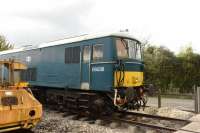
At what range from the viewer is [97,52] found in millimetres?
12531

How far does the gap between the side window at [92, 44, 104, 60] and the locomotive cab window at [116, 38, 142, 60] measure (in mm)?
672

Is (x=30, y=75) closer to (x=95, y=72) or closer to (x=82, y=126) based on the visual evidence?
(x=95, y=72)

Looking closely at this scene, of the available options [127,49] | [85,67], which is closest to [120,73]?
[127,49]

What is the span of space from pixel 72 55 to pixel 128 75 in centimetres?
279

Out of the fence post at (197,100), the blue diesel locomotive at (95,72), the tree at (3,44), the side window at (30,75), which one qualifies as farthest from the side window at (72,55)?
the tree at (3,44)

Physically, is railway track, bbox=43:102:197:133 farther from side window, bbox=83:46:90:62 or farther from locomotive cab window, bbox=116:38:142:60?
locomotive cab window, bbox=116:38:142:60

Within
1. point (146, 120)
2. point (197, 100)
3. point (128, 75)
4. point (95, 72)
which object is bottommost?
point (146, 120)

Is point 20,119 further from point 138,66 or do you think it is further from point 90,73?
point 138,66

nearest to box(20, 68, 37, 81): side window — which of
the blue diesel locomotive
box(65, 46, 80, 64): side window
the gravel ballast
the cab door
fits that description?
the blue diesel locomotive

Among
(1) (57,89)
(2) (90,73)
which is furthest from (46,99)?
(2) (90,73)

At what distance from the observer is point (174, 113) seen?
13.3 meters

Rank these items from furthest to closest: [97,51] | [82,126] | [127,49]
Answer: [127,49]
[97,51]
[82,126]

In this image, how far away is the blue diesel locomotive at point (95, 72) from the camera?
11969 millimetres

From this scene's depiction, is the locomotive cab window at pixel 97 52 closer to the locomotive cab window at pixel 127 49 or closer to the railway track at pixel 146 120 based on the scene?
the locomotive cab window at pixel 127 49
